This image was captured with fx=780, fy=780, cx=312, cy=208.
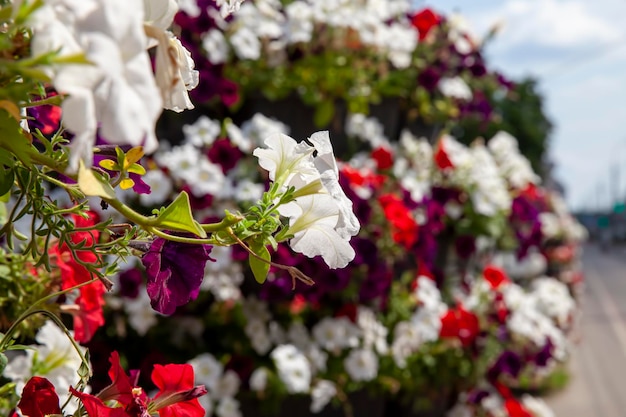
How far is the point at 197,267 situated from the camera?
2.48 ft

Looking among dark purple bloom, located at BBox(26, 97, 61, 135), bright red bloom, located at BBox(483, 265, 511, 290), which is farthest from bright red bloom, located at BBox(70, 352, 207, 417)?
bright red bloom, located at BBox(483, 265, 511, 290)

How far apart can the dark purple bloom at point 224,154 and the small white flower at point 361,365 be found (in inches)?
31.4

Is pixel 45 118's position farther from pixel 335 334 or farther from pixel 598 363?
pixel 598 363

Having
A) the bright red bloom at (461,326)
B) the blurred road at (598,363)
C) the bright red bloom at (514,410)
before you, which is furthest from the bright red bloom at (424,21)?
the blurred road at (598,363)

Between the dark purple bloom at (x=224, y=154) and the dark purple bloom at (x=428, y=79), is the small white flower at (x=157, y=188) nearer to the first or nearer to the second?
the dark purple bloom at (x=224, y=154)

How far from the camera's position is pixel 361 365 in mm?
2727

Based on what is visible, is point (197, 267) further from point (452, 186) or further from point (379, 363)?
point (452, 186)

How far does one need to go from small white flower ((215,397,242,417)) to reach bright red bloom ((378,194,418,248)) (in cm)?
82

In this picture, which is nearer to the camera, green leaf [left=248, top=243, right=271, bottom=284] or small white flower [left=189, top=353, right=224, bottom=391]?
green leaf [left=248, top=243, right=271, bottom=284]

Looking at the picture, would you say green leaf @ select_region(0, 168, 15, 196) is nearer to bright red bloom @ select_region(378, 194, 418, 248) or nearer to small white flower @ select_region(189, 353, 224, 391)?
small white flower @ select_region(189, 353, 224, 391)

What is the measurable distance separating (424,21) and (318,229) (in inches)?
118

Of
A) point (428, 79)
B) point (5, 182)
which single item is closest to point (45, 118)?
point (5, 182)

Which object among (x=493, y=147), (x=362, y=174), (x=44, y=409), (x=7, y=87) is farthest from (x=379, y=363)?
(x=7, y=87)

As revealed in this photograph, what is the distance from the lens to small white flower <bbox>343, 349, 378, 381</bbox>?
2708mm
